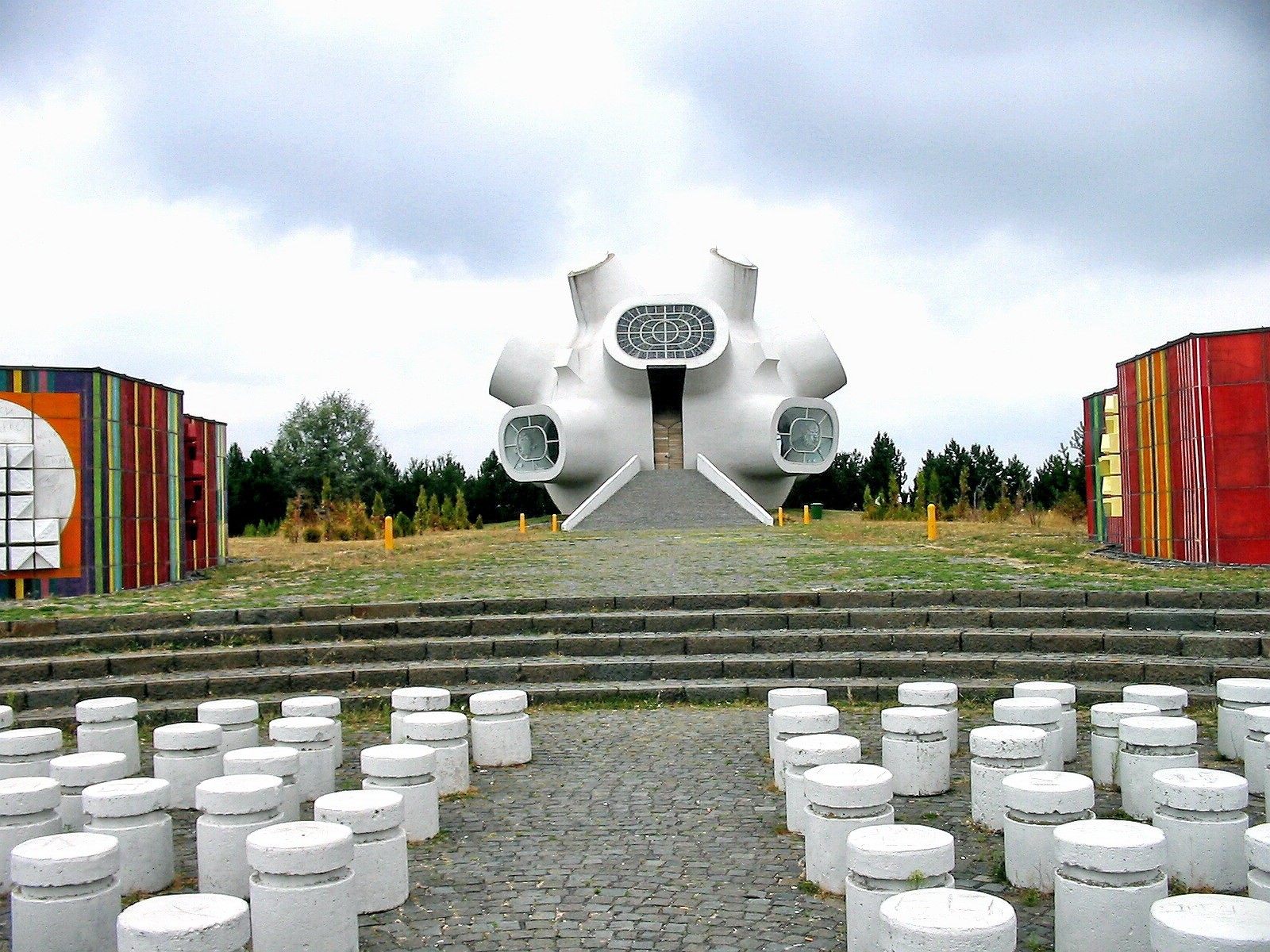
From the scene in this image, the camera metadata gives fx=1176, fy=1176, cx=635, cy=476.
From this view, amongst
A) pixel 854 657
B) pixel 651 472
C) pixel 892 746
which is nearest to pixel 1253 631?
pixel 854 657

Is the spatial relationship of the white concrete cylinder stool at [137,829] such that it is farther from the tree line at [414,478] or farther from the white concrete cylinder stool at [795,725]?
the tree line at [414,478]

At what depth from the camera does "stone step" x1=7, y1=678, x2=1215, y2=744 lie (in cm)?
916

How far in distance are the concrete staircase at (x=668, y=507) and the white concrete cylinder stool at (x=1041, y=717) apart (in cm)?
2231

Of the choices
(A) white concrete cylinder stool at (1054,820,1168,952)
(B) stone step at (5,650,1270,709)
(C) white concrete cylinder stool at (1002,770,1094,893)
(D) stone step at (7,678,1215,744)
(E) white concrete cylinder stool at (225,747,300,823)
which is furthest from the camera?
(B) stone step at (5,650,1270,709)

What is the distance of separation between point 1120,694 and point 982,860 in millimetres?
3941

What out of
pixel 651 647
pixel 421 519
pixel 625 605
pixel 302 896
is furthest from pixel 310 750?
pixel 421 519

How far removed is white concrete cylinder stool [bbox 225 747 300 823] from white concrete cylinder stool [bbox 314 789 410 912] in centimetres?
87

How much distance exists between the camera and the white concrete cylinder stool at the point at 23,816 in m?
5.37

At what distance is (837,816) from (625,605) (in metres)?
6.85

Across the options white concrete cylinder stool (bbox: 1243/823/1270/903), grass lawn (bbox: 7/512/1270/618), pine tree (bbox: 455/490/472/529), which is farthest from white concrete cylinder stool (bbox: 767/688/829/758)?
pine tree (bbox: 455/490/472/529)

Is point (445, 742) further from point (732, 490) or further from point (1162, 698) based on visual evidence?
point (732, 490)

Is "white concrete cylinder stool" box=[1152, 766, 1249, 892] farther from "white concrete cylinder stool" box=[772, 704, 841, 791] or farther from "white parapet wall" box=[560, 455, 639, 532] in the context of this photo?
"white parapet wall" box=[560, 455, 639, 532]

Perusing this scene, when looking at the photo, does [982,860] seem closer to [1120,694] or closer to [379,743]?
[1120,694]

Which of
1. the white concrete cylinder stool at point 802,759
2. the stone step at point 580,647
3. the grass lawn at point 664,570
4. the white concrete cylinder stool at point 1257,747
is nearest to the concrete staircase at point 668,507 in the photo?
the grass lawn at point 664,570
